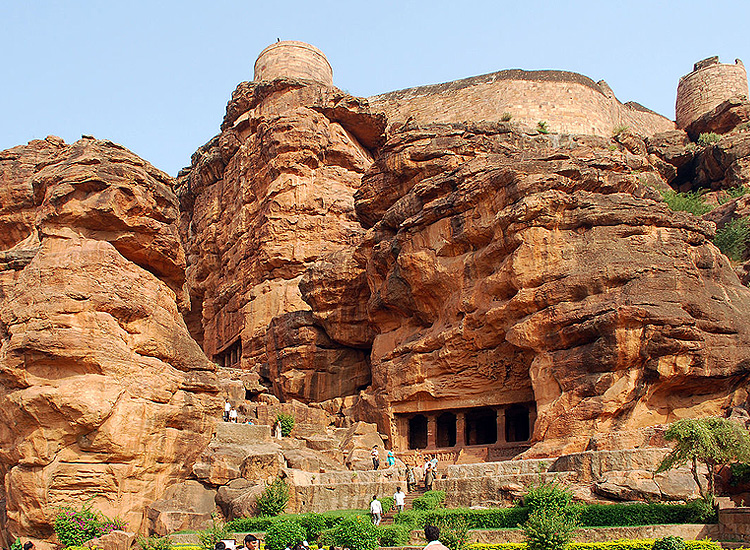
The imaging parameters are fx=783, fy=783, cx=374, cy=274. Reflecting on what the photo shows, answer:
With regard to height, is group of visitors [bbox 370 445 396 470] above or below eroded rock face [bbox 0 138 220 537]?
below

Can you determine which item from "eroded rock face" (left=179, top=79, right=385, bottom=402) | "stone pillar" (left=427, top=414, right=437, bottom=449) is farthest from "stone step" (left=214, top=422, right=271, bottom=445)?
"eroded rock face" (left=179, top=79, right=385, bottom=402)

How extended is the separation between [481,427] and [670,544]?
55.5 feet

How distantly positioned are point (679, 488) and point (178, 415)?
13044mm

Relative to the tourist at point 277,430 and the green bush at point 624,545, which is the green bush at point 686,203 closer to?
the tourist at point 277,430

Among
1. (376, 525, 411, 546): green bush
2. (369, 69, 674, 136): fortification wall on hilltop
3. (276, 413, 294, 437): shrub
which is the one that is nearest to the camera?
(376, 525, 411, 546): green bush

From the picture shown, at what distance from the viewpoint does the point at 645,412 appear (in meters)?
22.3

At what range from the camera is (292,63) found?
47.7m

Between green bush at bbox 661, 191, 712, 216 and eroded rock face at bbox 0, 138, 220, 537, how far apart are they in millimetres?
24318

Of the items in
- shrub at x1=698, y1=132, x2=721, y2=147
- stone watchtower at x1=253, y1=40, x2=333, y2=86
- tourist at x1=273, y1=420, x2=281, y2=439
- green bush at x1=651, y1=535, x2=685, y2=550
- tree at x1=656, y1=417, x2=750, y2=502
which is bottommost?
green bush at x1=651, y1=535, x2=685, y2=550

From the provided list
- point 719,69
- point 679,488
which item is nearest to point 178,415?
point 679,488

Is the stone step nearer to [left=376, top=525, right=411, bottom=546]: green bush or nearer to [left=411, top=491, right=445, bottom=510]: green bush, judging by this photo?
[left=411, top=491, right=445, bottom=510]: green bush

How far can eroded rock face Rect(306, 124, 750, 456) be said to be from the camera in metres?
22.1

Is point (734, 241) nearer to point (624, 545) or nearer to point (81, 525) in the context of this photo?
point (624, 545)

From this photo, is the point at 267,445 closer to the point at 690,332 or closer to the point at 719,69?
the point at 690,332
